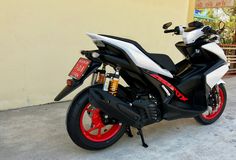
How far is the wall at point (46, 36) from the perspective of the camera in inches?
137

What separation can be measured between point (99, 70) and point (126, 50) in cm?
38

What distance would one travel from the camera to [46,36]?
3.69 metres

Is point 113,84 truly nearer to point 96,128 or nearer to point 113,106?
point 113,106

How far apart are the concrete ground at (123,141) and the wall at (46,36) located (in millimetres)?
393

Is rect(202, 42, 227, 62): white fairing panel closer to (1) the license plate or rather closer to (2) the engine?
(2) the engine

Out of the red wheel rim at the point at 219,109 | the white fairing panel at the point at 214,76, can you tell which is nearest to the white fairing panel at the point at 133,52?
the white fairing panel at the point at 214,76

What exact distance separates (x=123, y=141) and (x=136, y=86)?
1.86 feet

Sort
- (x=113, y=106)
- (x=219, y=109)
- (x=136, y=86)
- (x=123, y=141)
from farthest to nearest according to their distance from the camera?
(x=219, y=109) → (x=123, y=141) → (x=136, y=86) → (x=113, y=106)

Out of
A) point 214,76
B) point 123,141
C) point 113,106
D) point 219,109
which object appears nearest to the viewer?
point 113,106

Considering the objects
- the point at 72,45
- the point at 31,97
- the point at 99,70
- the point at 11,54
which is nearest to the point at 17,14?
the point at 11,54

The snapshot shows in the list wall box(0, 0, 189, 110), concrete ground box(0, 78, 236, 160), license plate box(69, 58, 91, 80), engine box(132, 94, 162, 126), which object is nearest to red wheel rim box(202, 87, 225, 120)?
concrete ground box(0, 78, 236, 160)

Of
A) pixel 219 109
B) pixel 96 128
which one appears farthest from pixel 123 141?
pixel 219 109

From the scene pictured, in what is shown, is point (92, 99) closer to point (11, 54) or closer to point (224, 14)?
point (11, 54)

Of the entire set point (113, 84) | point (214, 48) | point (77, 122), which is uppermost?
point (214, 48)
